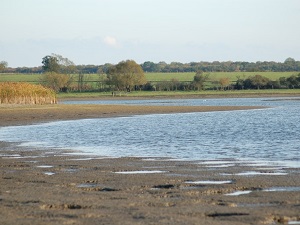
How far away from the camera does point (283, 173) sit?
17828 millimetres

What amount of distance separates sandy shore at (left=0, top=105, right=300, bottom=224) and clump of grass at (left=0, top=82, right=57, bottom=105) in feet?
143

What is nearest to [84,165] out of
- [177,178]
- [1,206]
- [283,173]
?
[177,178]

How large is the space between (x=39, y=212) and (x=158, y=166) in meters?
8.17

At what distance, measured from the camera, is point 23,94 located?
67562mm

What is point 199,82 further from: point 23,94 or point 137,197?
point 137,197

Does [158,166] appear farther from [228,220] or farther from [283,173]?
[228,220]

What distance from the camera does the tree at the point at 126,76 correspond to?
130 metres

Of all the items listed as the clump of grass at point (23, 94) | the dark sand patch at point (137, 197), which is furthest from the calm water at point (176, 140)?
the clump of grass at point (23, 94)

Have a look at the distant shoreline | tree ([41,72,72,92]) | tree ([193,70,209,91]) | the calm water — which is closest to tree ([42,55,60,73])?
tree ([41,72,72,92])

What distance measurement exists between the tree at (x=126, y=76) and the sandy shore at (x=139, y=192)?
10700 centimetres

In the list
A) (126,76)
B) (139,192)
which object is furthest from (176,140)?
(126,76)

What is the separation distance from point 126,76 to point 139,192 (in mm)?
115444

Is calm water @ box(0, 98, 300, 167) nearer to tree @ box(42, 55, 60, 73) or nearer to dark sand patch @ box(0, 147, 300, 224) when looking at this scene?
dark sand patch @ box(0, 147, 300, 224)

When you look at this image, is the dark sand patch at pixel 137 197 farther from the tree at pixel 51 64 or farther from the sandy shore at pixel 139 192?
the tree at pixel 51 64
